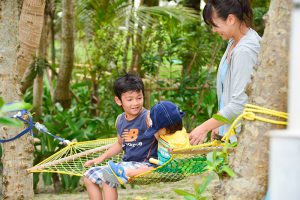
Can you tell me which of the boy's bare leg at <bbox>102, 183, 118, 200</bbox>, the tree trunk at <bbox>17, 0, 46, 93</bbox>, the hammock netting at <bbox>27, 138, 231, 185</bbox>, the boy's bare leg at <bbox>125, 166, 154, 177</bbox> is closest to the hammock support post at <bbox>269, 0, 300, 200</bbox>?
the hammock netting at <bbox>27, 138, 231, 185</bbox>

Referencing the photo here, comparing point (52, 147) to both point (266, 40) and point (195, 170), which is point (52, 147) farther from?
point (266, 40)

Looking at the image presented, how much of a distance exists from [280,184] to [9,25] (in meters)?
2.65

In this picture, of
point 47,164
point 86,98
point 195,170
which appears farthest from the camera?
point 86,98

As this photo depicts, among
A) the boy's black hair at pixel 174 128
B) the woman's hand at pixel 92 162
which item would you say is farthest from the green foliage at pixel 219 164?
the woman's hand at pixel 92 162

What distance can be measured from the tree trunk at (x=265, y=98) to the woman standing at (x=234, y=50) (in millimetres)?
468

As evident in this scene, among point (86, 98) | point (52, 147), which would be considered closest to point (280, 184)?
point (52, 147)

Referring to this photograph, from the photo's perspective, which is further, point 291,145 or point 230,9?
point 230,9

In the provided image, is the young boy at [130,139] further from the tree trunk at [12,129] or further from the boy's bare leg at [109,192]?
the tree trunk at [12,129]

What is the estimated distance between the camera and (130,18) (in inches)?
257

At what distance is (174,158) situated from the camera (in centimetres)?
284

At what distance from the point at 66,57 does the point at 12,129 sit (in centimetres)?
303

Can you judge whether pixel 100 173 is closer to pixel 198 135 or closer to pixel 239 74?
pixel 198 135

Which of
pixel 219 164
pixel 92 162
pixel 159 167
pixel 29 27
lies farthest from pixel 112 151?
pixel 219 164

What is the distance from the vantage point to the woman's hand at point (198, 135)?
2475mm
